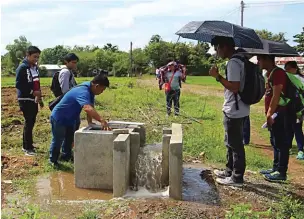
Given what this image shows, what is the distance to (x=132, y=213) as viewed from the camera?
426 cm

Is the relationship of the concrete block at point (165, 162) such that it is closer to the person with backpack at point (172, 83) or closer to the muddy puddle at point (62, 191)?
the muddy puddle at point (62, 191)

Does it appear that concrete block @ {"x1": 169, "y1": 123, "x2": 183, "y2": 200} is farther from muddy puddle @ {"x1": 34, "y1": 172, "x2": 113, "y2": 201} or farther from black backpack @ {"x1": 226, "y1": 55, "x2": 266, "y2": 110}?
black backpack @ {"x1": 226, "y1": 55, "x2": 266, "y2": 110}

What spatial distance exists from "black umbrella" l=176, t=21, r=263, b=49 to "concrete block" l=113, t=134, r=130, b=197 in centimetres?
165

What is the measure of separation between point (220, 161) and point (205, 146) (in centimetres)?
74

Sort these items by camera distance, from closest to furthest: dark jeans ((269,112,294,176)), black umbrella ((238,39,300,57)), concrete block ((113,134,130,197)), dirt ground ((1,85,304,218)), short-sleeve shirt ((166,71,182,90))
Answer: dirt ground ((1,85,304,218)) → concrete block ((113,134,130,197)) → black umbrella ((238,39,300,57)) → dark jeans ((269,112,294,176)) → short-sleeve shirt ((166,71,182,90))

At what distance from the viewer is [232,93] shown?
512 centimetres

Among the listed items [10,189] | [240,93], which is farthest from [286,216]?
[10,189]

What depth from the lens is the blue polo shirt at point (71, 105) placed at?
5590 millimetres

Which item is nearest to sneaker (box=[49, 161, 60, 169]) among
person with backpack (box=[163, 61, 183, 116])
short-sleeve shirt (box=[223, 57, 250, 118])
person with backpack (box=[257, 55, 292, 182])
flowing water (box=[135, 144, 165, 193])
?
flowing water (box=[135, 144, 165, 193])

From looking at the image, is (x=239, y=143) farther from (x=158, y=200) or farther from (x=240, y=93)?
(x=158, y=200)

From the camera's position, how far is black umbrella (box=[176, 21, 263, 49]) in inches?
193

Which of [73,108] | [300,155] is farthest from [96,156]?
[300,155]

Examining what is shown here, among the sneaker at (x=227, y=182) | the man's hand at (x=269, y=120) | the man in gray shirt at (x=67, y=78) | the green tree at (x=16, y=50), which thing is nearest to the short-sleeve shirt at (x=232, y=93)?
the man's hand at (x=269, y=120)

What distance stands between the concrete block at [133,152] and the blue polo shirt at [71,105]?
2.53 ft
